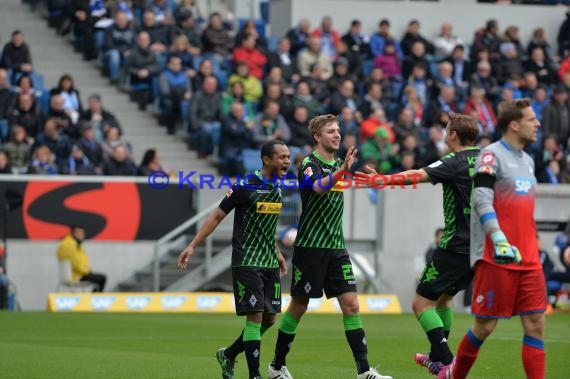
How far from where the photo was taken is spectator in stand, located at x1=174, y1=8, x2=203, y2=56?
29.5 m

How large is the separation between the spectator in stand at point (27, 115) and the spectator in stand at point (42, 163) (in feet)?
2.61

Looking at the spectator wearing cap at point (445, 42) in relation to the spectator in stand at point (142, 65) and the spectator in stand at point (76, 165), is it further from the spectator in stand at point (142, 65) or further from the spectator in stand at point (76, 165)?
the spectator in stand at point (76, 165)

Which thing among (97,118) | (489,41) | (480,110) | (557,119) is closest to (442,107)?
(480,110)

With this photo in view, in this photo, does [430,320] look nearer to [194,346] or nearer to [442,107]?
[194,346]

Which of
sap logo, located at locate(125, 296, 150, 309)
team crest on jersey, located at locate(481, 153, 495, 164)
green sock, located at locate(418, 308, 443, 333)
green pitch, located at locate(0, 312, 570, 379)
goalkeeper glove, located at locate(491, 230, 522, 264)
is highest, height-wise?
team crest on jersey, located at locate(481, 153, 495, 164)

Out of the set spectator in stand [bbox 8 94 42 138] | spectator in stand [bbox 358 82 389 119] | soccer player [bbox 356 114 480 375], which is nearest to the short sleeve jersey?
soccer player [bbox 356 114 480 375]

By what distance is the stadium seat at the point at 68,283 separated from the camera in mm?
24172

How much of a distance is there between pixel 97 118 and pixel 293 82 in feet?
15.7

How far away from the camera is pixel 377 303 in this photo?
24.7 meters

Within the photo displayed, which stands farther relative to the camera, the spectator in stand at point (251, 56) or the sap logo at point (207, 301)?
the spectator in stand at point (251, 56)

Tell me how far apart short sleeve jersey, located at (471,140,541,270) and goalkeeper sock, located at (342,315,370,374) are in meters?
2.03

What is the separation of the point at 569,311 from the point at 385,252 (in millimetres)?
4065

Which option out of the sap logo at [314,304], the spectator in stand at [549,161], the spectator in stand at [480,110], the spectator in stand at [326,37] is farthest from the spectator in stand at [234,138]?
the spectator in stand at [549,161]

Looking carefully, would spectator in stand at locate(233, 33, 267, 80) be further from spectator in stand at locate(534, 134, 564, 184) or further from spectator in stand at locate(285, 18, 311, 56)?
spectator in stand at locate(534, 134, 564, 184)
